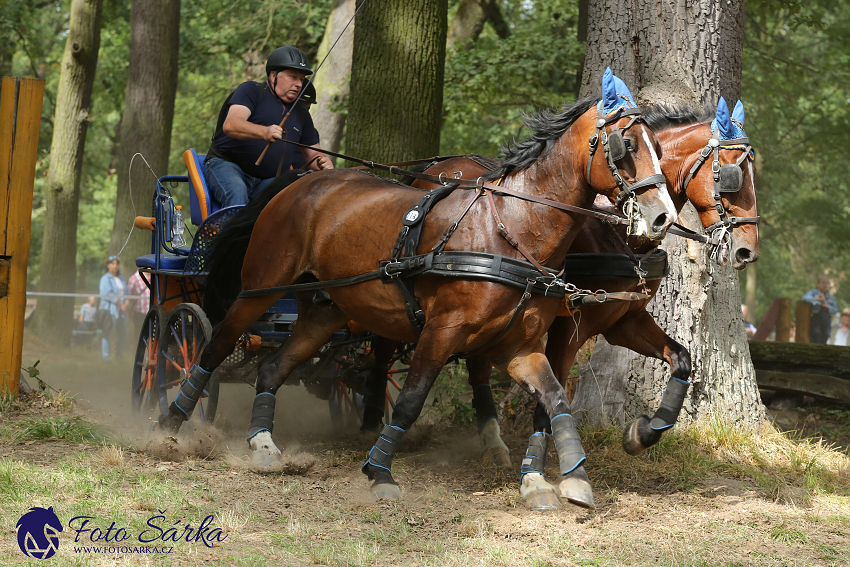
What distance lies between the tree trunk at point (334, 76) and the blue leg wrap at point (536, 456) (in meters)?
9.37

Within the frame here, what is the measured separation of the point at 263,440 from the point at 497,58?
900cm

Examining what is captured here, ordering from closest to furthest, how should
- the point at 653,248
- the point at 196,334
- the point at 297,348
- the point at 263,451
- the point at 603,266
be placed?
1. the point at 603,266
2. the point at 653,248
3. the point at 263,451
4. the point at 297,348
5. the point at 196,334

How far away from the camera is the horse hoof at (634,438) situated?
15.7ft

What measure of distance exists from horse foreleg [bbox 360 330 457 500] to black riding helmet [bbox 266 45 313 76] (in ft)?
8.84

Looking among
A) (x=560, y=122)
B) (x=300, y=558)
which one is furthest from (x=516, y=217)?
(x=300, y=558)

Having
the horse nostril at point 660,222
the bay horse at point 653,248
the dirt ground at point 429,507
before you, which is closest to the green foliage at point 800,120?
the bay horse at point 653,248

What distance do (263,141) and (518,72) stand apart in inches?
291

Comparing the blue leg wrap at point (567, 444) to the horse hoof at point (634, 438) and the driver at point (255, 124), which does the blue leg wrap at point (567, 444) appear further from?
the driver at point (255, 124)

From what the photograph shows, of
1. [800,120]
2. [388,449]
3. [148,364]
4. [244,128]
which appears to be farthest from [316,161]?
[800,120]

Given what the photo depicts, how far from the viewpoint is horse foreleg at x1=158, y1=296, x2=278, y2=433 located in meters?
5.49

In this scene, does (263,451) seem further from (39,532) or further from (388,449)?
(39,532)

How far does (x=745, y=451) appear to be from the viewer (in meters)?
5.59

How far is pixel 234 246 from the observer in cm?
577

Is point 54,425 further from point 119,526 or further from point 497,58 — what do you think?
point 497,58
